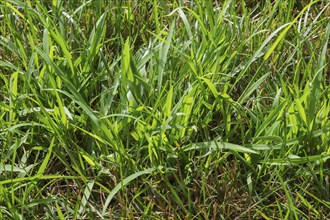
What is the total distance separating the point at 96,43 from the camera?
6.21 feet

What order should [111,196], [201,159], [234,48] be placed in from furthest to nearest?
[234,48] → [201,159] → [111,196]

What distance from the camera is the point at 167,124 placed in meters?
1.66

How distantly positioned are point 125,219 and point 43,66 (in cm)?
48

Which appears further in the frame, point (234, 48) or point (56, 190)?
point (234, 48)

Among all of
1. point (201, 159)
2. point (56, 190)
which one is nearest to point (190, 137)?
point (201, 159)

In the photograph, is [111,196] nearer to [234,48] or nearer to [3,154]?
[3,154]

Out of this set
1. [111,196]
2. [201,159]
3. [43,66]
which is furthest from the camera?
[43,66]

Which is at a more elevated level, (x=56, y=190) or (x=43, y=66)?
(x=43, y=66)

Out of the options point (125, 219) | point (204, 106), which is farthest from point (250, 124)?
point (125, 219)

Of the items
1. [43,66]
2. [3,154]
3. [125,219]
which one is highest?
[43,66]

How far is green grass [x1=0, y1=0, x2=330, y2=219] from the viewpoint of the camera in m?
1.65

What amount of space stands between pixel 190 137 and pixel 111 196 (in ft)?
0.87

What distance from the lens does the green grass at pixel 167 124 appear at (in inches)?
65.1

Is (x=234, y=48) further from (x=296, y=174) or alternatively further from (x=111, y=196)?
(x=111, y=196)
